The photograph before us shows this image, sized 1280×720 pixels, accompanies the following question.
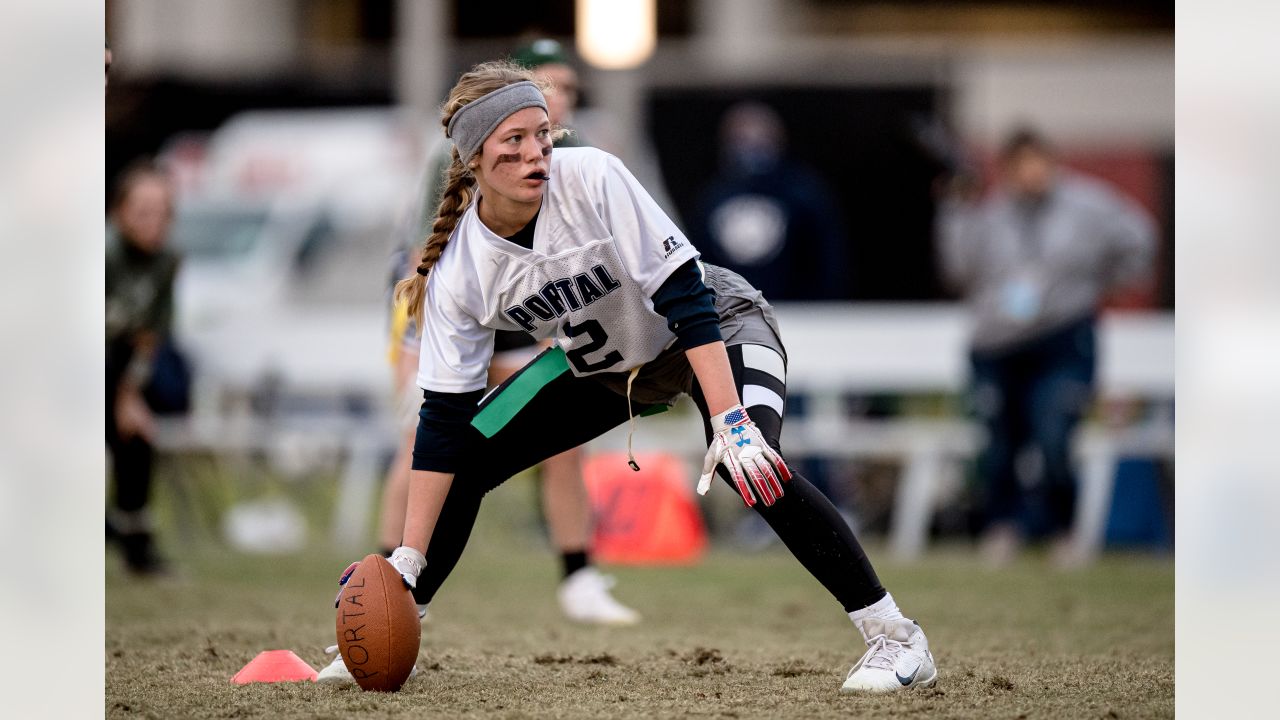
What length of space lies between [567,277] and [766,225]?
268 inches

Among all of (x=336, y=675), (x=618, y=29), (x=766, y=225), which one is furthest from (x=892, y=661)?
(x=618, y=29)

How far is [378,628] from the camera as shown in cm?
412

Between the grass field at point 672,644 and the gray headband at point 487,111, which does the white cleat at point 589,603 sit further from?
the gray headband at point 487,111

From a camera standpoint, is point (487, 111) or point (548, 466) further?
point (548, 466)

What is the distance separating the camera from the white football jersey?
409 centimetres

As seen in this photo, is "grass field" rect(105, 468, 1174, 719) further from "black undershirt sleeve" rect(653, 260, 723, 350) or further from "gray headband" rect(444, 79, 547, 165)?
"gray headband" rect(444, 79, 547, 165)

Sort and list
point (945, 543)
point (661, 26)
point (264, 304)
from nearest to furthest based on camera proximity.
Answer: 1. point (945, 543)
2. point (264, 304)
3. point (661, 26)

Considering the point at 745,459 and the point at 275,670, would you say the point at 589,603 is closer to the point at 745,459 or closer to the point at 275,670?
the point at 275,670
